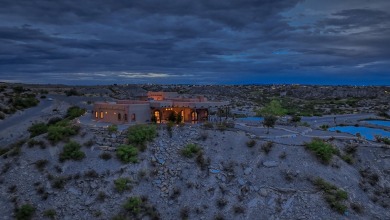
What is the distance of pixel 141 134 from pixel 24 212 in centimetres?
1106

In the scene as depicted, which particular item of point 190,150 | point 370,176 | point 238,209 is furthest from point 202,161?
point 370,176

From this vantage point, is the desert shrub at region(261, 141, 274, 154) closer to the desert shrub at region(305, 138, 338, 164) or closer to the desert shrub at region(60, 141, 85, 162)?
the desert shrub at region(305, 138, 338, 164)

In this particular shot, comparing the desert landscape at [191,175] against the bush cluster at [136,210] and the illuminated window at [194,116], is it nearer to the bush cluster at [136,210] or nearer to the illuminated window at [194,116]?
the bush cluster at [136,210]

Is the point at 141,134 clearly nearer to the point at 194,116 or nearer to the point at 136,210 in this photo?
the point at 136,210

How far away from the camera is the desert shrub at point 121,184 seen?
91.7 feet

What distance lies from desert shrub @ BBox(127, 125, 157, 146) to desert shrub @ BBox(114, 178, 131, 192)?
440 cm

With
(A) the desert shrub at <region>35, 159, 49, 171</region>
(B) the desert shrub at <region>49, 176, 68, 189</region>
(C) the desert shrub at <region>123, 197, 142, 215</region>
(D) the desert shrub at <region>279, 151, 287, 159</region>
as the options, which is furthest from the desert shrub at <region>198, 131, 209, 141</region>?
(A) the desert shrub at <region>35, 159, 49, 171</region>

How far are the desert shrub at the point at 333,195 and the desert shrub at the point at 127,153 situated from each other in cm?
1475

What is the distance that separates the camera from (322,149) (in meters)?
31.2

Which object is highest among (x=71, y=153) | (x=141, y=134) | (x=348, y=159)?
(x=141, y=134)

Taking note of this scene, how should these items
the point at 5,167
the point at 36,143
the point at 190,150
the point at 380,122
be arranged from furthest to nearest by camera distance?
the point at 380,122 → the point at 36,143 → the point at 190,150 → the point at 5,167

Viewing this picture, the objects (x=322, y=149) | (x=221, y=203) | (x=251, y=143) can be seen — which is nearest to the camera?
(x=221, y=203)

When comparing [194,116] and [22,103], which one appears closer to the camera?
[194,116]

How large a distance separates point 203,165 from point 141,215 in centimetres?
676
